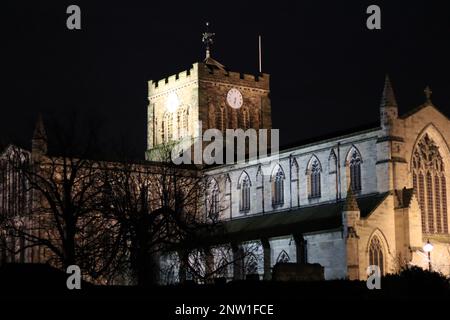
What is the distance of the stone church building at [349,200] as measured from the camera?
70.6 meters

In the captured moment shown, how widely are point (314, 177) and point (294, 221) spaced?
12.8ft

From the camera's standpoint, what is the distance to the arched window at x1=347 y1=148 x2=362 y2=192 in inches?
2975

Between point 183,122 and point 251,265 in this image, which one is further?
point 183,122

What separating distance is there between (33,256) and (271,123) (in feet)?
109

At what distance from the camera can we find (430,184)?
76312 millimetres

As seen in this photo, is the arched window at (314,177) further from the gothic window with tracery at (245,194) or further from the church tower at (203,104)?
the church tower at (203,104)

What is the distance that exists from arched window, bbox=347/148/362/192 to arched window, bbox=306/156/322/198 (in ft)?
11.6

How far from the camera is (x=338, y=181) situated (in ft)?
253

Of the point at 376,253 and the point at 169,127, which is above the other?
the point at 169,127

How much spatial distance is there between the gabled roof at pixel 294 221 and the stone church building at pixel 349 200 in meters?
0.13

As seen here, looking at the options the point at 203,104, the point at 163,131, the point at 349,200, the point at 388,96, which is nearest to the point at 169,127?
the point at 163,131

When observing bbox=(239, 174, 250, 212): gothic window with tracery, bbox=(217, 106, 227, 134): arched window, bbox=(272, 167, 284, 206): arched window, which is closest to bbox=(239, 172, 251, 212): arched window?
bbox=(239, 174, 250, 212): gothic window with tracery

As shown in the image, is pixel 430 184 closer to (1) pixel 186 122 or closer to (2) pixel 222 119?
(2) pixel 222 119

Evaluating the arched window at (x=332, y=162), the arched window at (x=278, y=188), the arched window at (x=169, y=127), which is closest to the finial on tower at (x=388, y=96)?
the arched window at (x=332, y=162)
